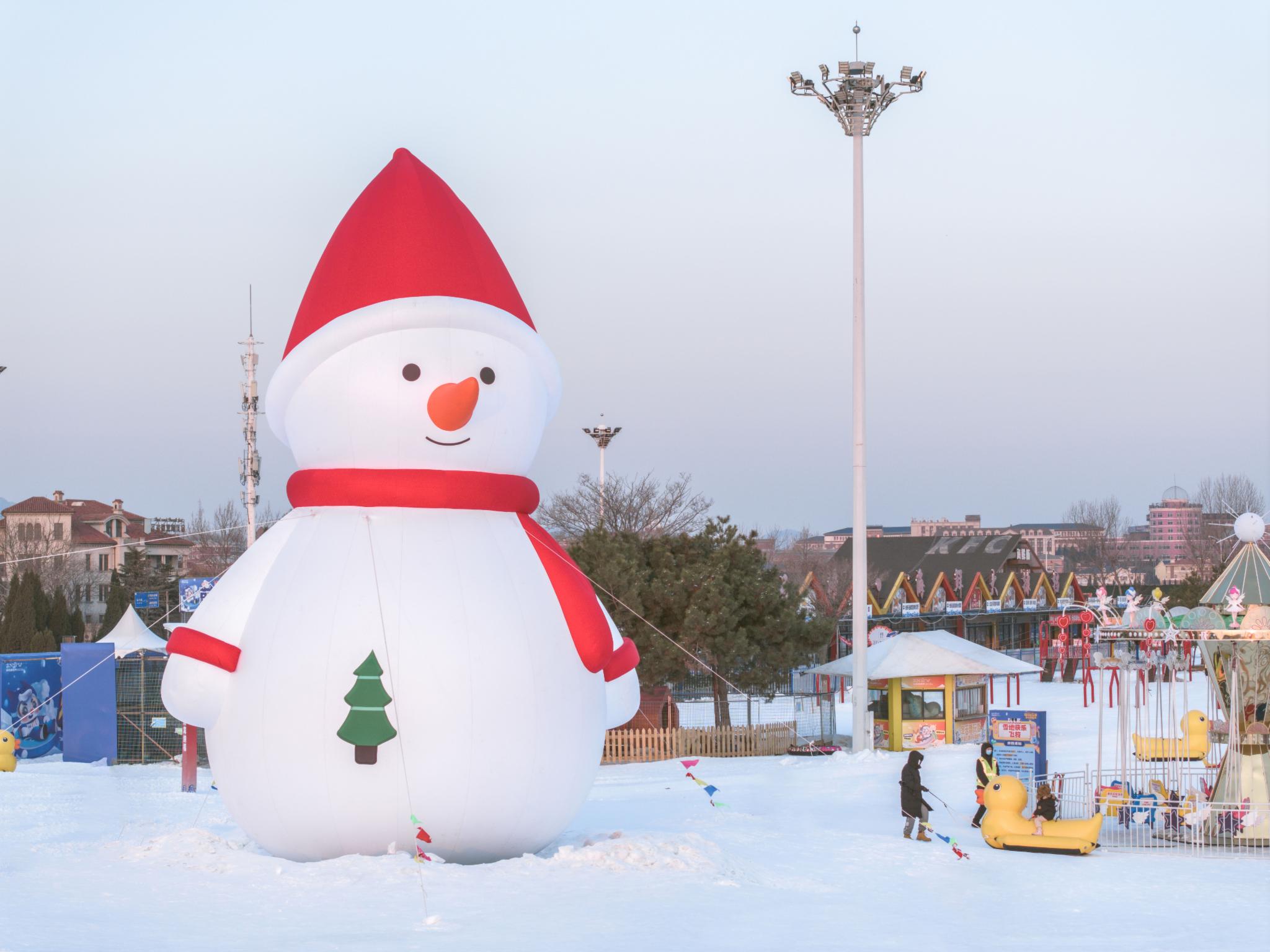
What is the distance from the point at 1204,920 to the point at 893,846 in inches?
153

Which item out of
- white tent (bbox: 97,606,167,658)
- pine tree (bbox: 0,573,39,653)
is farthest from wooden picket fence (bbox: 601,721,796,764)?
pine tree (bbox: 0,573,39,653)

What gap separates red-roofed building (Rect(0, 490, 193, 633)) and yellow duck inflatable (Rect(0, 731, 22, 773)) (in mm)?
30894

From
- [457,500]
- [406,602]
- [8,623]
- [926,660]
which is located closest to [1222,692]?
[457,500]

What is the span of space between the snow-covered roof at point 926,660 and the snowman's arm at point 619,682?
42.9ft

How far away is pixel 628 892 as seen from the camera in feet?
37.6

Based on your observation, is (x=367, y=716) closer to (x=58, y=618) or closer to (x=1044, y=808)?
(x=1044, y=808)

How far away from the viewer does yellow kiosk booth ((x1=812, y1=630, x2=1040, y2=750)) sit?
26547mm

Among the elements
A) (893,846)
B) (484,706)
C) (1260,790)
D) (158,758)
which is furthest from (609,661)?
(158,758)

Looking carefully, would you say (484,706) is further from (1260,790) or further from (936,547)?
(936,547)

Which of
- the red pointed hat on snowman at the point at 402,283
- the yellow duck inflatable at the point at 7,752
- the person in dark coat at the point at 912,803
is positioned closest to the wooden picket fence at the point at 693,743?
the yellow duck inflatable at the point at 7,752

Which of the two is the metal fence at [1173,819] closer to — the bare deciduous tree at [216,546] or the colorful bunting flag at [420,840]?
the colorful bunting flag at [420,840]

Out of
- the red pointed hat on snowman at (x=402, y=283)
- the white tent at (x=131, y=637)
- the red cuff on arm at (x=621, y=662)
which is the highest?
the red pointed hat on snowman at (x=402, y=283)

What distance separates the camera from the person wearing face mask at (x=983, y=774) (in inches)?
658

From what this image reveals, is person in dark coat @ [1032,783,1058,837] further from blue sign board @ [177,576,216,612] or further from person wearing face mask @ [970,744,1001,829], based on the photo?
blue sign board @ [177,576,216,612]
